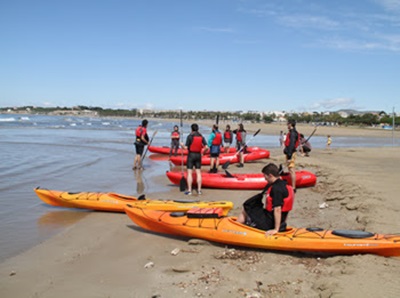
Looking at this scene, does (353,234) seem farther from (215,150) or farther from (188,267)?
(215,150)

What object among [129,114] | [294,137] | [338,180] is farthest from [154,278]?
[129,114]

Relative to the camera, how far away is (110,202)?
23.7 ft

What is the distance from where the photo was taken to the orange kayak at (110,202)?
6.64 meters

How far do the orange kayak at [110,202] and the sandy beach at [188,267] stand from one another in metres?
0.38

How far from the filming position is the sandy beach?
12.8ft

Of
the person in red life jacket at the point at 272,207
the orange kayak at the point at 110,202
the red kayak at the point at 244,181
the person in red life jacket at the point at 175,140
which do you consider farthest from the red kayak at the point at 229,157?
the person in red life jacket at the point at 272,207

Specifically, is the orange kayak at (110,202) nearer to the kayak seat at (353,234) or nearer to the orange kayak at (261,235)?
the orange kayak at (261,235)

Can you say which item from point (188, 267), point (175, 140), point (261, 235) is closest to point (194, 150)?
point (261, 235)

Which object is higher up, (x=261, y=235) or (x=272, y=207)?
(x=272, y=207)

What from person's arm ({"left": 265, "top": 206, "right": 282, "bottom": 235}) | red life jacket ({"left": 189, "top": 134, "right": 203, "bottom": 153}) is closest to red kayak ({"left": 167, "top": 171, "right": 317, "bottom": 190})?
red life jacket ({"left": 189, "top": 134, "right": 203, "bottom": 153})

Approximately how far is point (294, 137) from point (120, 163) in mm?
8649

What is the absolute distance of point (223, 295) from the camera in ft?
12.6

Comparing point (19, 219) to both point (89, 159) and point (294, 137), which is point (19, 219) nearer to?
point (294, 137)

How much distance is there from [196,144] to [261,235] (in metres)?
3.93
